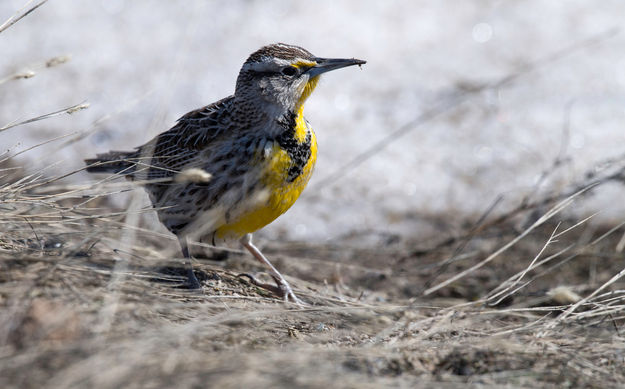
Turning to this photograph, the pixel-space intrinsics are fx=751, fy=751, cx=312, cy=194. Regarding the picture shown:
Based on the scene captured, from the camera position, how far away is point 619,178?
180 inches

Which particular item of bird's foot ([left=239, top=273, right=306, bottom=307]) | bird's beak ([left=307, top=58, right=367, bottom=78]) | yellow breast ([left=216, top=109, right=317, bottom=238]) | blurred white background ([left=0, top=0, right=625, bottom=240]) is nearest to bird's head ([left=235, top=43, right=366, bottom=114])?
bird's beak ([left=307, top=58, right=367, bottom=78])

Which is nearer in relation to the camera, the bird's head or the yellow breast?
the yellow breast

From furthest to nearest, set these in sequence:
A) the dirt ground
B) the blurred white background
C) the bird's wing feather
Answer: the blurred white background
the bird's wing feather
the dirt ground

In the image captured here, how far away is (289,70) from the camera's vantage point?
4062 mm

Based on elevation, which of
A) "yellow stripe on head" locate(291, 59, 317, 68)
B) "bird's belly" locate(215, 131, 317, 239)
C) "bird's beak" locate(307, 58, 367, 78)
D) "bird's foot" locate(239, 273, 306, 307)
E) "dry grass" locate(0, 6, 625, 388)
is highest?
"yellow stripe on head" locate(291, 59, 317, 68)

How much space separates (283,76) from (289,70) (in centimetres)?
5

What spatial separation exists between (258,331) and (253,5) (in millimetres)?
5224

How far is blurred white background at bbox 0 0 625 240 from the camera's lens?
6148 millimetres

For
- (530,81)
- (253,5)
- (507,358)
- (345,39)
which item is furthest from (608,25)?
(507,358)

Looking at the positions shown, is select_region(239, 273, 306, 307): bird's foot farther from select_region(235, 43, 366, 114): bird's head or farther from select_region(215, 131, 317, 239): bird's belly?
select_region(235, 43, 366, 114): bird's head

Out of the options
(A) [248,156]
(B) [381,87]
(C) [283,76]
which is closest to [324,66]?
(C) [283,76]

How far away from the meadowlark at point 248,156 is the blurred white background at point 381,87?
1719mm

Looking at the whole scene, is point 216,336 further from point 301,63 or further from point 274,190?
point 301,63

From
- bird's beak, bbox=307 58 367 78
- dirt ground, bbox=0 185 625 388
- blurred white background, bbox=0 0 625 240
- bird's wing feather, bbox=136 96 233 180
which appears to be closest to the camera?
dirt ground, bbox=0 185 625 388
